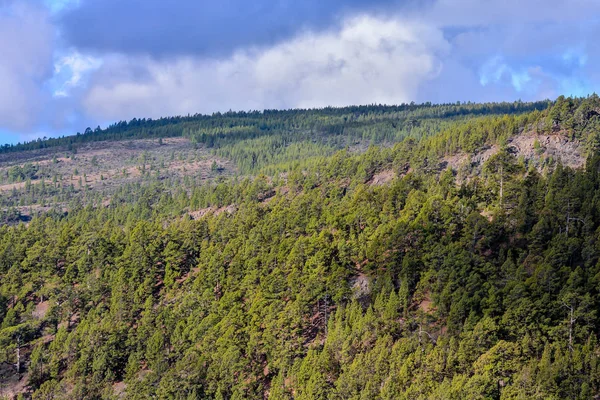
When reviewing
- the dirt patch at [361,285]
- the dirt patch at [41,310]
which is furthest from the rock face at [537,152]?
the dirt patch at [41,310]

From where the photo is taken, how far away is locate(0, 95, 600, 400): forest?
8831 cm

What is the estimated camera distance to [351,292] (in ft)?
355

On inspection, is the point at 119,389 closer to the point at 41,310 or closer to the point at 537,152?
the point at 41,310

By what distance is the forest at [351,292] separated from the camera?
88.3 m

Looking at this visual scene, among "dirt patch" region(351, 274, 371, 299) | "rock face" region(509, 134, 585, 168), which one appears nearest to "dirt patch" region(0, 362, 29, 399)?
"dirt patch" region(351, 274, 371, 299)

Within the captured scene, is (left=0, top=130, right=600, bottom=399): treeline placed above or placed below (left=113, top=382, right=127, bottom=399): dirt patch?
above

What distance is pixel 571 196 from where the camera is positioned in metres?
108

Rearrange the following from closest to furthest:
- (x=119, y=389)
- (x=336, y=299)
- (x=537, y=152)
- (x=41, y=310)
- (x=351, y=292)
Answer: (x=336, y=299)
(x=351, y=292)
(x=119, y=389)
(x=41, y=310)
(x=537, y=152)

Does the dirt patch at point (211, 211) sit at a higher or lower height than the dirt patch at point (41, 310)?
higher

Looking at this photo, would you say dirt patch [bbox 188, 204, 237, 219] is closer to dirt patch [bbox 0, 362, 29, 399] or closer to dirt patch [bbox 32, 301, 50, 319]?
dirt patch [bbox 32, 301, 50, 319]

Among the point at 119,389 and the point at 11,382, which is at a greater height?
the point at 119,389

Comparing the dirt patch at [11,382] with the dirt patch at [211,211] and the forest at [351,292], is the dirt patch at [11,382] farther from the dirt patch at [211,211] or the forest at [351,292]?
the dirt patch at [211,211]

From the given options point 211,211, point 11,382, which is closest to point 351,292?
point 11,382

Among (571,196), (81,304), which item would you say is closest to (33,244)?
(81,304)
